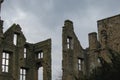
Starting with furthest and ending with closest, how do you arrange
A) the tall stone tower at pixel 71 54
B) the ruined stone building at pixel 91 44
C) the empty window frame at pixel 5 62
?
the ruined stone building at pixel 91 44 < the tall stone tower at pixel 71 54 < the empty window frame at pixel 5 62

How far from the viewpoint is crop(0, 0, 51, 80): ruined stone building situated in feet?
103

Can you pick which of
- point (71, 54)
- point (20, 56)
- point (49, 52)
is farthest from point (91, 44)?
point (20, 56)

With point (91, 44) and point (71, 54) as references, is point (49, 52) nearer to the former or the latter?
point (71, 54)

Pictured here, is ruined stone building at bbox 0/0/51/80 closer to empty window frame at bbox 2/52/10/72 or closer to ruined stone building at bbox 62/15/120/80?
empty window frame at bbox 2/52/10/72

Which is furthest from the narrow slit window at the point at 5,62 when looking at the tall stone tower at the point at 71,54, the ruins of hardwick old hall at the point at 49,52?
the tall stone tower at the point at 71,54

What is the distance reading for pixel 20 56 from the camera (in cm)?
3266

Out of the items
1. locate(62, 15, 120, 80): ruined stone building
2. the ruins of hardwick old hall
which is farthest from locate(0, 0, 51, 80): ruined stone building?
locate(62, 15, 120, 80): ruined stone building

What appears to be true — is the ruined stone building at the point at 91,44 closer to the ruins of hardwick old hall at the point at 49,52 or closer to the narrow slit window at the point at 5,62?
the ruins of hardwick old hall at the point at 49,52

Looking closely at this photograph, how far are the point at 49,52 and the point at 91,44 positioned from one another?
16.5 ft

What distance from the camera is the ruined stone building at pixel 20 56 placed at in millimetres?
31438

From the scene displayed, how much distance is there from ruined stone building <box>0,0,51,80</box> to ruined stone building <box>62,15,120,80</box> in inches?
86.0

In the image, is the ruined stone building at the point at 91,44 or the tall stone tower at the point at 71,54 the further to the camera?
the ruined stone building at the point at 91,44

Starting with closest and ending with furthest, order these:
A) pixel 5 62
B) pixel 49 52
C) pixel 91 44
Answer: pixel 5 62 < pixel 49 52 < pixel 91 44

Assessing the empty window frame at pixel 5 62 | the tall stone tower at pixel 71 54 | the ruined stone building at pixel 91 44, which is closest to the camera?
the empty window frame at pixel 5 62
